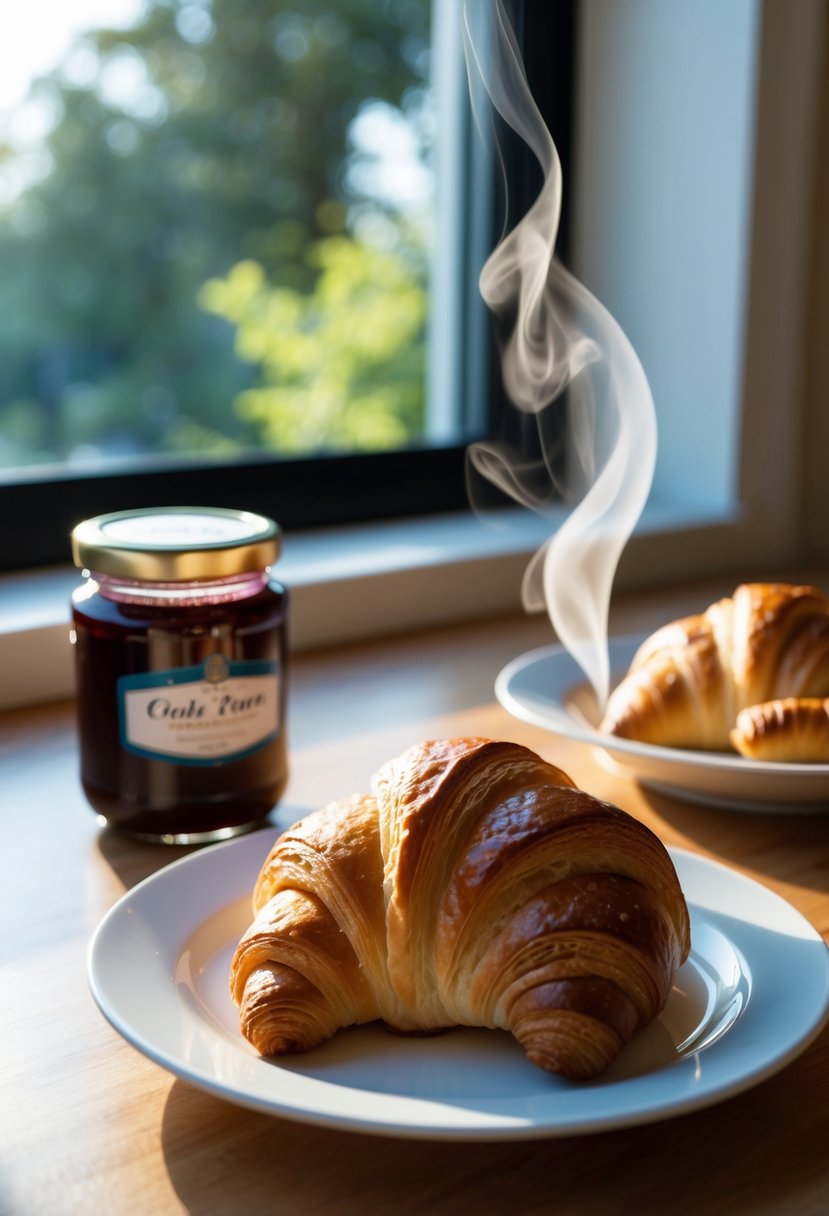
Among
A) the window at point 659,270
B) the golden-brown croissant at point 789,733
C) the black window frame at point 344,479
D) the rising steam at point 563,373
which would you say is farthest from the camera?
the window at point 659,270

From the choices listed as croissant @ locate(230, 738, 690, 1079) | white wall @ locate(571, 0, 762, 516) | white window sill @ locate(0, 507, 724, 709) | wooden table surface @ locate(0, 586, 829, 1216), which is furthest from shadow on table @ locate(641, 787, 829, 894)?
white wall @ locate(571, 0, 762, 516)

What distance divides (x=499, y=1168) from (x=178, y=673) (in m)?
0.36

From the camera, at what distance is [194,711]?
774 millimetres

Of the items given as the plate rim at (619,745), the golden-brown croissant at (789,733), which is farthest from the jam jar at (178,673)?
the golden-brown croissant at (789,733)

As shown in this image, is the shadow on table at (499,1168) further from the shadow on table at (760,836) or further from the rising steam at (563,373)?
the rising steam at (563,373)

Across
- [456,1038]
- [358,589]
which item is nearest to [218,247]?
[358,589]

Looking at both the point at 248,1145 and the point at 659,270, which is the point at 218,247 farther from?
the point at 248,1145

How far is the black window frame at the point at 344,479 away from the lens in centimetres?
140

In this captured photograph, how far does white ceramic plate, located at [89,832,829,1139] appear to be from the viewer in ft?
1.58

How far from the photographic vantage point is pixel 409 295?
3715 mm

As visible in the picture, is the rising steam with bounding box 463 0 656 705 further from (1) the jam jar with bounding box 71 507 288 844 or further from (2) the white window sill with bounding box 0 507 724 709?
(1) the jam jar with bounding box 71 507 288 844

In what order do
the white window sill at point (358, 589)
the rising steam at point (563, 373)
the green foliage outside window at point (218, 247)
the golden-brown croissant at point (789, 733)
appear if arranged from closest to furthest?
the golden-brown croissant at point (789, 733)
the rising steam at point (563, 373)
the white window sill at point (358, 589)
the green foliage outside window at point (218, 247)

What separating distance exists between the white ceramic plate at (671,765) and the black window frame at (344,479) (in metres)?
0.63

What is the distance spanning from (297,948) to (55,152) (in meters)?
3.01
